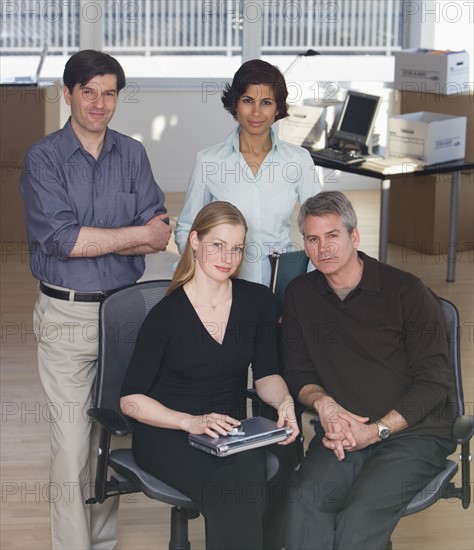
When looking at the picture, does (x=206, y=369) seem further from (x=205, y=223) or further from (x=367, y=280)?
(x=367, y=280)

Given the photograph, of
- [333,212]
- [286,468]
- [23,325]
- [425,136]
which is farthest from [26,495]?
[425,136]

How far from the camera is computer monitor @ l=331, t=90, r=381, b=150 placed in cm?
687

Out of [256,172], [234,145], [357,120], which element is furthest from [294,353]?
[357,120]

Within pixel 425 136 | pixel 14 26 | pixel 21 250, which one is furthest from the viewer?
pixel 14 26

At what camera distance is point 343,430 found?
3.05 m

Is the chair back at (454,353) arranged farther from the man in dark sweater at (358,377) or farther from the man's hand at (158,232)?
the man's hand at (158,232)

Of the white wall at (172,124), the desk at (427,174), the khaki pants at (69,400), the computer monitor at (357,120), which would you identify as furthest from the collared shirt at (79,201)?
the white wall at (172,124)

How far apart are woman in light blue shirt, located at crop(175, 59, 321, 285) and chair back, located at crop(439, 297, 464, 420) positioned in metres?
0.62

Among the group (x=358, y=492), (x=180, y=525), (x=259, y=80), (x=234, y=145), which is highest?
(x=259, y=80)

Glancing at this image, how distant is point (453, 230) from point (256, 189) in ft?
12.3

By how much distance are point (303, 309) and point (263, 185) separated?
51 cm

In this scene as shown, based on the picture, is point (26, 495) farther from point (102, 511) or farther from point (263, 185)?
point (263, 185)

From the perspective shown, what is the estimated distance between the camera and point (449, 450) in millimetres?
3150

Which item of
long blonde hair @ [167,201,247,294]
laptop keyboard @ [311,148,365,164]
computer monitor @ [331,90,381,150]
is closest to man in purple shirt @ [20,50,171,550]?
long blonde hair @ [167,201,247,294]
